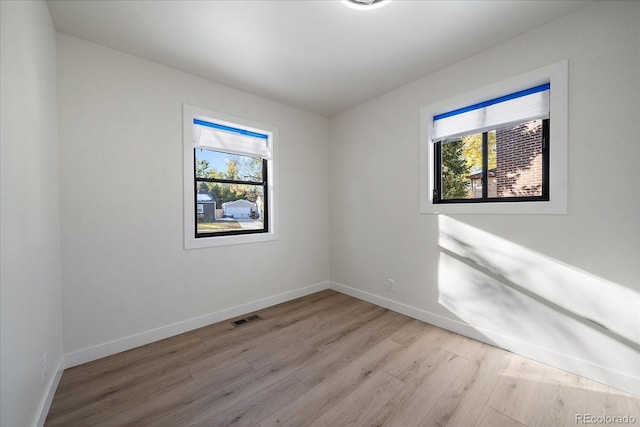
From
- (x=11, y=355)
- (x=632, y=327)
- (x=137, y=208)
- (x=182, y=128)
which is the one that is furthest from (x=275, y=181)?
(x=632, y=327)

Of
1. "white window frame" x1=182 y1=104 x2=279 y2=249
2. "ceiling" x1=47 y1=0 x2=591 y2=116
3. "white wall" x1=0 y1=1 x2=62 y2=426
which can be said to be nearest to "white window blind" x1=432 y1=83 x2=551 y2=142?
"ceiling" x1=47 y1=0 x2=591 y2=116

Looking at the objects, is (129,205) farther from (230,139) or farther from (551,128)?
(551,128)

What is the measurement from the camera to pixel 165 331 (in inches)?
98.3

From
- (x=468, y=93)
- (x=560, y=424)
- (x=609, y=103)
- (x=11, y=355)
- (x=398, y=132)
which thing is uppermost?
(x=468, y=93)

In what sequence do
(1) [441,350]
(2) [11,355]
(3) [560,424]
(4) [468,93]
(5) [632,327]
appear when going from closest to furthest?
1. (2) [11,355]
2. (3) [560,424]
3. (5) [632,327]
4. (1) [441,350]
5. (4) [468,93]

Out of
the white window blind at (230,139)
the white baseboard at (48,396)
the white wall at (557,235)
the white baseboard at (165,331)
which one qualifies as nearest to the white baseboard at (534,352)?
the white wall at (557,235)

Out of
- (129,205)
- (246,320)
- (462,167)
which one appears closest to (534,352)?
(462,167)

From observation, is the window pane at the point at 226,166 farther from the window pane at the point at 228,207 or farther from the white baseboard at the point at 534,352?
the white baseboard at the point at 534,352

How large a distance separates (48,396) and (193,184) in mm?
1872

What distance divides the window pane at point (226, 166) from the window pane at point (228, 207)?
110mm

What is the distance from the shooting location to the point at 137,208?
2355 millimetres

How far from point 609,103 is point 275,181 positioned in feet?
10.1

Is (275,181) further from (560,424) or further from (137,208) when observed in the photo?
(560,424)

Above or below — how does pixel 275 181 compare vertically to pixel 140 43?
below
